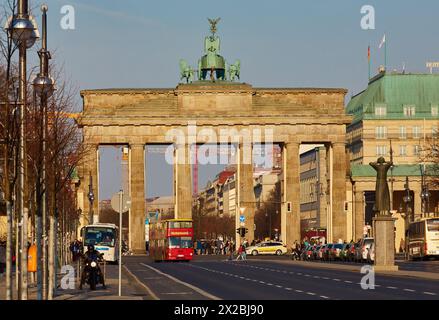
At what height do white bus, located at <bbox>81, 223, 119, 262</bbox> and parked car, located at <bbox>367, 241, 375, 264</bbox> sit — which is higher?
white bus, located at <bbox>81, 223, 119, 262</bbox>

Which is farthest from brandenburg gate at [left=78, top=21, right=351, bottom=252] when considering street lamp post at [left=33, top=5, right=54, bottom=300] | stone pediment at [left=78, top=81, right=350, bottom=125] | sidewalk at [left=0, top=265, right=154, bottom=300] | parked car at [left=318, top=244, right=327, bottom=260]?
street lamp post at [left=33, top=5, right=54, bottom=300]

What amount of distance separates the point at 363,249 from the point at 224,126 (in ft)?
176

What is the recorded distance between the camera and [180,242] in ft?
379

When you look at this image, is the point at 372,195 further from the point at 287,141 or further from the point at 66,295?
the point at 66,295

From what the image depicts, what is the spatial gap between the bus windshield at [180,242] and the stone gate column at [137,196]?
3765 centimetres

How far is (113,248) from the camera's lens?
10294cm

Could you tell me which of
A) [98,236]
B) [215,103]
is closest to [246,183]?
[215,103]

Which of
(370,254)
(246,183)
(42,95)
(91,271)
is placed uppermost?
(246,183)

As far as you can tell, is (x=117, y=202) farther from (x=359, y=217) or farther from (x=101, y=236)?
(x=359, y=217)

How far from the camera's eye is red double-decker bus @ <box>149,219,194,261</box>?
11225 cm

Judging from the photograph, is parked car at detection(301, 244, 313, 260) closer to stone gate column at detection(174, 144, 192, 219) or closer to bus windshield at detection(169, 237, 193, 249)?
bus windshield at detection(169, 237, 193, 249)

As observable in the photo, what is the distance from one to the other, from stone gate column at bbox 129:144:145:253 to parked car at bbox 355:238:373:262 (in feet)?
169

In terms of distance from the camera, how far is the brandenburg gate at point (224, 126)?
15262 centimetres

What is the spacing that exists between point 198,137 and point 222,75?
10460mm
